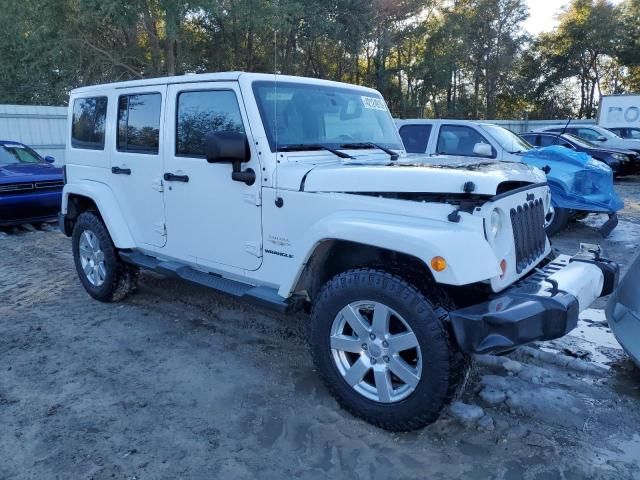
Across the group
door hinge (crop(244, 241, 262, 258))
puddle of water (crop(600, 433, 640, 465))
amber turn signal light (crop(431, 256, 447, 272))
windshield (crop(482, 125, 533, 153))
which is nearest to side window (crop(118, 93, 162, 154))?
door hinge (crop(244, 241, 262, 258))

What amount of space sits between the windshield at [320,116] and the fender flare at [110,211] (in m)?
1.98

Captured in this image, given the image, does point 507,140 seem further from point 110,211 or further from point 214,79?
point 110,211

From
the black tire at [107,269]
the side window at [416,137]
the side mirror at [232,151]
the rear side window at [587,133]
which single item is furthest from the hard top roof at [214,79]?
the rear side window at [587,133]

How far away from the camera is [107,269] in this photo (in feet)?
16.2

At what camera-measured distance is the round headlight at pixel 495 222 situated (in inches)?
110

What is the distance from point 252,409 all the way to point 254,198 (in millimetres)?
1366

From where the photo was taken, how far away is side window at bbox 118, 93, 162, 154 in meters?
4.33

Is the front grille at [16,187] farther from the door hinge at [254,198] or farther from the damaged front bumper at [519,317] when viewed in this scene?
the damaged front bumper at [519,317]

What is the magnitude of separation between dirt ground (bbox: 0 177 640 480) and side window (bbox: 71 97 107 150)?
1684 millimetres

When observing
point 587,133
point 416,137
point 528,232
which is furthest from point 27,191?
point 587,133

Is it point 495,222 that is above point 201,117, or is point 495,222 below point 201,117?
below

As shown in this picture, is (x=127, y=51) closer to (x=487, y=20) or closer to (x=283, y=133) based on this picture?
(x=283, y=133)

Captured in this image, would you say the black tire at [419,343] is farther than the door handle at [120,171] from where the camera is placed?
No

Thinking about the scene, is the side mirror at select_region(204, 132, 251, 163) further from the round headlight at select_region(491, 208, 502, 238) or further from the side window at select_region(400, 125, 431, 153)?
the side window at select_region(400, 125, 431, 153)
